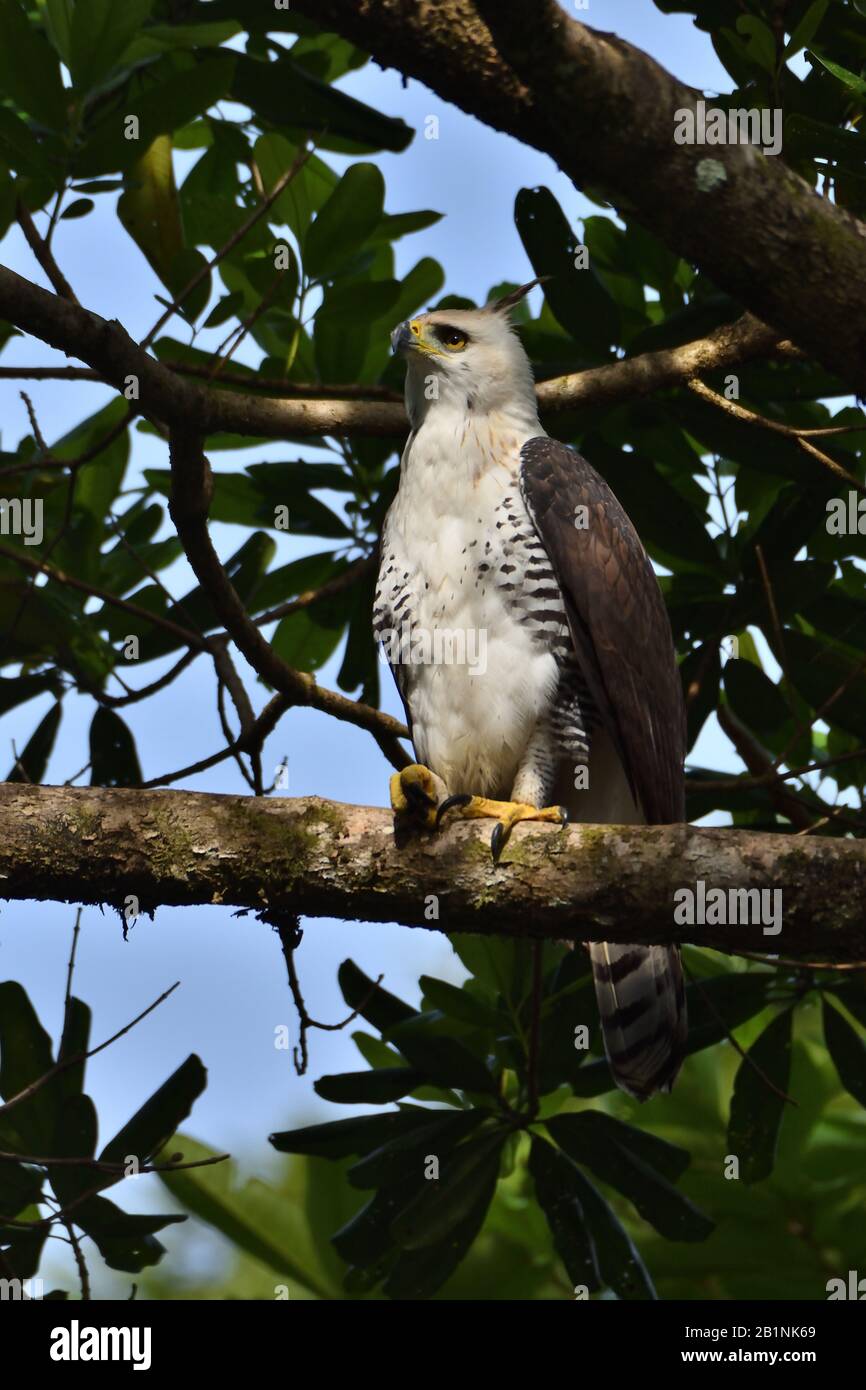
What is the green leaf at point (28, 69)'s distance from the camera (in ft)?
11.9

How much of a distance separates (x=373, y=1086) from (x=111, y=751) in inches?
55.5

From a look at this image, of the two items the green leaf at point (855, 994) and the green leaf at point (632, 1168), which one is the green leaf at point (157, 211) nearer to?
the green leaf at point (632, 1168)

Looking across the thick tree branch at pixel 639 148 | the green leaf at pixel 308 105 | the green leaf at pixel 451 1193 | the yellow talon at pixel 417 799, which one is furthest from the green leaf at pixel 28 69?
the green leaf at pixel 451 1193

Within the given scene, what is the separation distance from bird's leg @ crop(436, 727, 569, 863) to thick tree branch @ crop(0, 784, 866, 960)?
2.0 inches

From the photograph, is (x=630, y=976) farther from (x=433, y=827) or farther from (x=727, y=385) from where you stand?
(x=727, y=385)

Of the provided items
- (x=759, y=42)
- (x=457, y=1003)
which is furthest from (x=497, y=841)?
(x=759, y=42)

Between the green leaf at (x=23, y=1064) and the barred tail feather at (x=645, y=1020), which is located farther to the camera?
the barred tail feather at (x=645, y=1020)

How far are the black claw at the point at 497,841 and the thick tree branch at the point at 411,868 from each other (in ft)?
0.07

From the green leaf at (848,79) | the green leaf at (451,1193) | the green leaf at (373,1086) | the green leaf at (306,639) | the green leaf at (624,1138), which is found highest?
the green leaf at (848,79)

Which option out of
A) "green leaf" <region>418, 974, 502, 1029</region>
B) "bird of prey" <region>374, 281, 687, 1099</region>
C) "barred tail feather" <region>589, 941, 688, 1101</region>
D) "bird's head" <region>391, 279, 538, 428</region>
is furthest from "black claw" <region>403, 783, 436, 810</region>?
"bird's head" <region>391, 279, 538, 428</region>

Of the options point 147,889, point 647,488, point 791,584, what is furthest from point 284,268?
point 147,889

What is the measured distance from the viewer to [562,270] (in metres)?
4.25

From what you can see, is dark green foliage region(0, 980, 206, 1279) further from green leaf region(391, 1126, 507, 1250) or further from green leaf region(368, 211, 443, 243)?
green leaf region(368, 211, 443, 243)

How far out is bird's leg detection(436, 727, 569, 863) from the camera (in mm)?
3267
